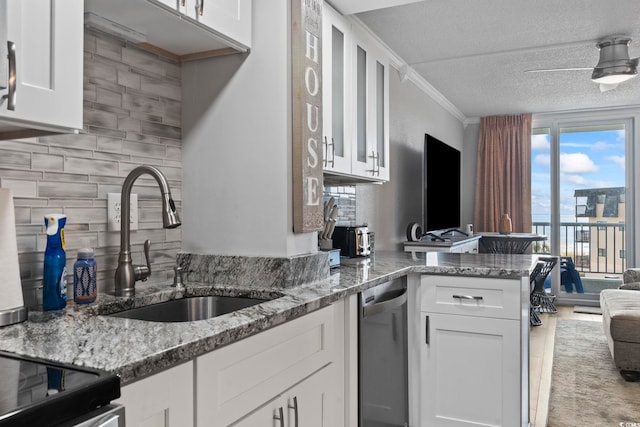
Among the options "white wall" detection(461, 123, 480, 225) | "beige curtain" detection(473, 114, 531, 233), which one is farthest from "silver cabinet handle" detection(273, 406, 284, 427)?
"white wall" detection(461, 123, 480, 225)

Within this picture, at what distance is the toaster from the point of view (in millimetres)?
2933

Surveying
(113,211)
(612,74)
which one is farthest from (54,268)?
(612,74)

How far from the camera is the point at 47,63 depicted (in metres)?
1.08

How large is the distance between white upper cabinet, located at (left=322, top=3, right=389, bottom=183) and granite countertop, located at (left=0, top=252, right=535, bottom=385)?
83 cm

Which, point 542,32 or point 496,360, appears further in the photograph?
point 542,32

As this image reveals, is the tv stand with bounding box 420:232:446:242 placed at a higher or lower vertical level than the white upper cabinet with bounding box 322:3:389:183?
lower

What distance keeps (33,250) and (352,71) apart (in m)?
1.83

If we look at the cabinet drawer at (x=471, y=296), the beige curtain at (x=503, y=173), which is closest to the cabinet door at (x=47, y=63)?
the cabinet drawer at (x=471, y=296)

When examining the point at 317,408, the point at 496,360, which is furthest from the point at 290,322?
the point at 496,360

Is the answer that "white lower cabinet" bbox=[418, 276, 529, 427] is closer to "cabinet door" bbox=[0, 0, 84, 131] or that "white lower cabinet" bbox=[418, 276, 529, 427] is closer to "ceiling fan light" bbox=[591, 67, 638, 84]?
"cabinet door" bbox=[0, 0, 84, 131]

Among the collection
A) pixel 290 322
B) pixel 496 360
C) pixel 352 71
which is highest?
pixel 352 71

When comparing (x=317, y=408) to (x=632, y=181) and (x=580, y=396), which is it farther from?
(x=632, y=181)

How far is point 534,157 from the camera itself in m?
6.39

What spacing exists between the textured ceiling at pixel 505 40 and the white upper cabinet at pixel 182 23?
1.48 meters
